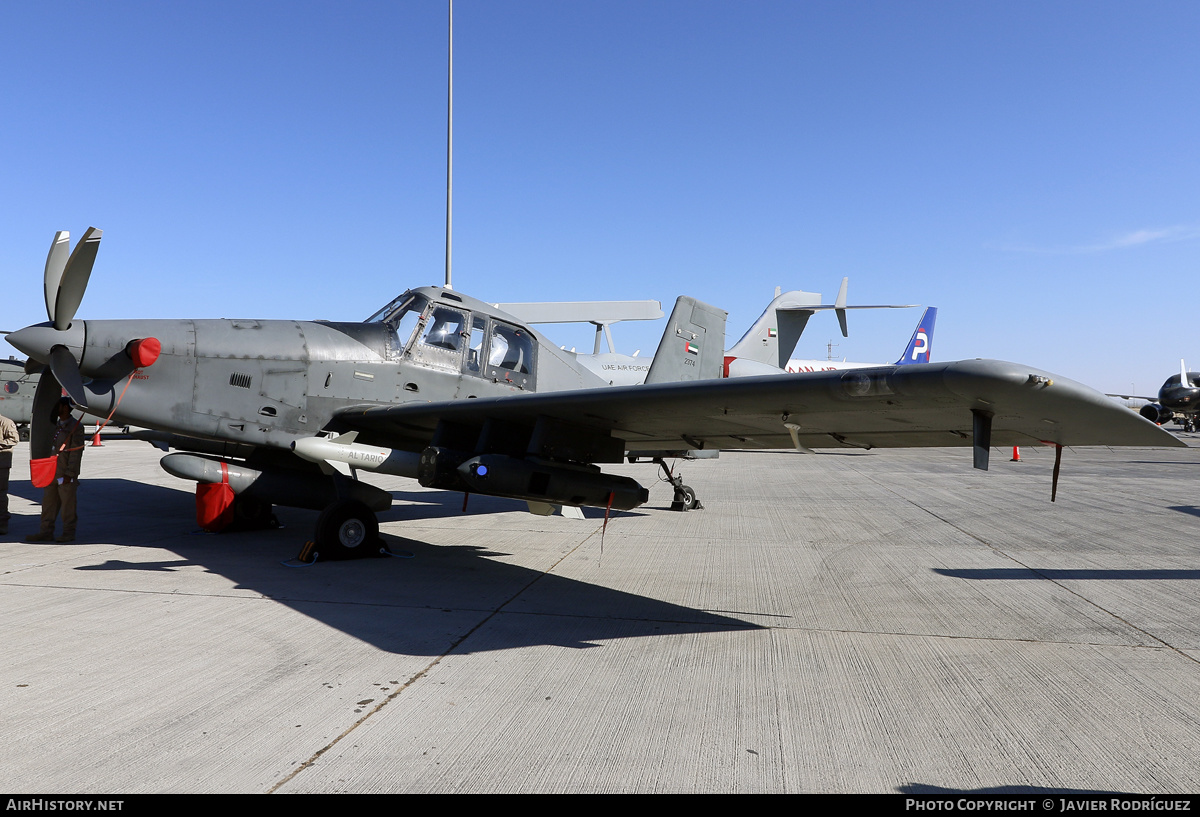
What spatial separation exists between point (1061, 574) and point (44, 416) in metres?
10.3

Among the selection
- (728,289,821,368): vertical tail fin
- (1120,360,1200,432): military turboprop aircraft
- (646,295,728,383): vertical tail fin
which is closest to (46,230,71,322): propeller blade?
(646,295,728,383): vertical tail fin

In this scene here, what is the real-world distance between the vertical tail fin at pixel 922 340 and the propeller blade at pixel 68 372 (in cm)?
3496

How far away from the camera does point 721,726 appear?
329 cm

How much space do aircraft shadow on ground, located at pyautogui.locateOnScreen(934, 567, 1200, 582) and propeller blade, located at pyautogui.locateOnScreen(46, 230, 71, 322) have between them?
8.44 metres

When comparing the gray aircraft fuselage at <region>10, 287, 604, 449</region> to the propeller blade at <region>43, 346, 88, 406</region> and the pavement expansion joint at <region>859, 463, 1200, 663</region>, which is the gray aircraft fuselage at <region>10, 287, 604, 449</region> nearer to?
the propeller blade at <region>43, 346, 88, 406</region>

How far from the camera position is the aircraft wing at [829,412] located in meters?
3.71

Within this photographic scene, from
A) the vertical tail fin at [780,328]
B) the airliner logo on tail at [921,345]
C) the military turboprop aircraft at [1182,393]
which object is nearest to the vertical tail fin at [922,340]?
the airliner logo on tail at [921,345]

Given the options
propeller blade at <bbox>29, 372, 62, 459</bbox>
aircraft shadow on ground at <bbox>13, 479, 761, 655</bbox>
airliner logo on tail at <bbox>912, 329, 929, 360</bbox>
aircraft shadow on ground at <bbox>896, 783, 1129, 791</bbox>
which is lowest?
aircraft shadow on ground at <bbox>13, 479, 761, 655</bbox>

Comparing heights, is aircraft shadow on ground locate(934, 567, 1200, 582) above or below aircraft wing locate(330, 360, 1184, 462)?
below

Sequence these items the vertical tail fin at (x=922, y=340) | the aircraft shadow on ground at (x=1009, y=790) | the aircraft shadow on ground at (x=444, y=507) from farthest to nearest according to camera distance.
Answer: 1. the vertical tail fin at (x=922, y=340)
2. the aircraft shadow on ground at (x=444, y=507)
3. the aircraft shadow on ground at (x=1009, y=790)

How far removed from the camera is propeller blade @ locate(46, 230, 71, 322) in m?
6.09

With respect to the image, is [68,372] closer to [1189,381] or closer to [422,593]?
[422,593]

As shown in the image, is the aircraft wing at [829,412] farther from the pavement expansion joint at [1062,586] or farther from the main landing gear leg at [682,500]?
the main landing gear leg at [682,500]

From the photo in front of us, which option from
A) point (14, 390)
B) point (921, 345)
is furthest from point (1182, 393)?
point (14, 390)
